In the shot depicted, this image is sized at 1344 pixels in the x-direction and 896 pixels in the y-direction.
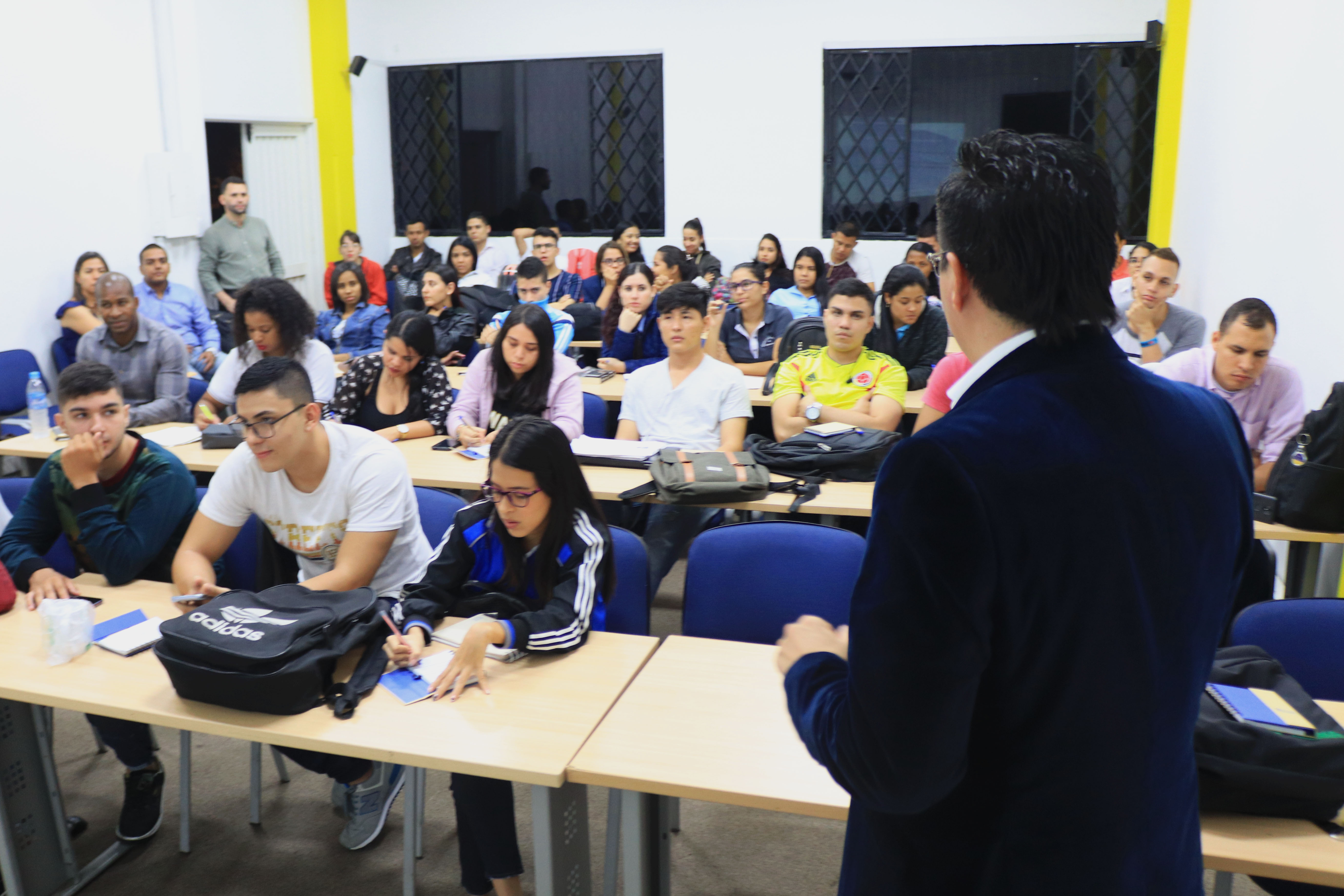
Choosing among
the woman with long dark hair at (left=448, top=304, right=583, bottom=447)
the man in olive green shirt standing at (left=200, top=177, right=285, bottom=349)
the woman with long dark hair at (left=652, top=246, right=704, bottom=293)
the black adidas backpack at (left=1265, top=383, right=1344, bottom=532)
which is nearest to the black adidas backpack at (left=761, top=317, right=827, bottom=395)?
the woman with long dark hair at (left=448, top=304, right=583, bottom=447)

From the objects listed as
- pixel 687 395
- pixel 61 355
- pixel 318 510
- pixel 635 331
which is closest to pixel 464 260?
pixel 61 355

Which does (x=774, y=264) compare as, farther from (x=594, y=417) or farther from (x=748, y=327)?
(x=594, y=417)

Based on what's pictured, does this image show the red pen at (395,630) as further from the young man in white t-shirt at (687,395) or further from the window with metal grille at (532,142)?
the window with metal grille at (532,142)

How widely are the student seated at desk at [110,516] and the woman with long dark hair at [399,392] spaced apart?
54.0 inches

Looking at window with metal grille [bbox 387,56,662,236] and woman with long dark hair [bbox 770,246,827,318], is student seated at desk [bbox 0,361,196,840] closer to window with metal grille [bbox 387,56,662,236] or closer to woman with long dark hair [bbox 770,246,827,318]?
woman with long dark hair [bbox 770,246,827,318]

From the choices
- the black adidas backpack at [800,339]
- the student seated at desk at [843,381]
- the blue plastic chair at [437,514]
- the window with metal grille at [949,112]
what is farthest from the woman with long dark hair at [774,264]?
the blue plastic chair at [437,514]

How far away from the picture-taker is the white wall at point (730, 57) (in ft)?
29.3

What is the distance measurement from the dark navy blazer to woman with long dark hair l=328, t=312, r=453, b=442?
3.44m

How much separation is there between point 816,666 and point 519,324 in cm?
310

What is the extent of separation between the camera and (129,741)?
275 centimetres

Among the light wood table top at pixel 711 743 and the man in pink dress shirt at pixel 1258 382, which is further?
the man in pink dress shirt at pixel 1258 382

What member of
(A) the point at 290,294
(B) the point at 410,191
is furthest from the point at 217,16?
(A) the point at 290,294

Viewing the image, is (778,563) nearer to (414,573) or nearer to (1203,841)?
(414,573)

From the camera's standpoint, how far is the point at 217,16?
808 cm
